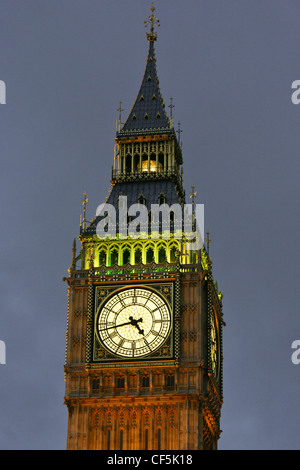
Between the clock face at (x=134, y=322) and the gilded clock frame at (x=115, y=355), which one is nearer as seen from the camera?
the gilded clock frame at (x=115, y=355)

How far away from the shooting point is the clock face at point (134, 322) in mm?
92000

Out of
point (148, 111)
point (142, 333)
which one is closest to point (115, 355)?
point (142, 333)

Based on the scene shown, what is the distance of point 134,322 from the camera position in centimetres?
9219

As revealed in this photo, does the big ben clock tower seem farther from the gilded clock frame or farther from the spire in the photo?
the spire

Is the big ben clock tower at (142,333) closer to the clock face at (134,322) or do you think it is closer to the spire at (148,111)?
the clock face at (134,322)

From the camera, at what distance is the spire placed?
333ft

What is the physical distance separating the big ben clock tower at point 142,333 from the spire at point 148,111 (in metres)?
4.85

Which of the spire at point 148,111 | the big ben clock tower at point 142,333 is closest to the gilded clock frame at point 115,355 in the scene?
the big ben clock tower at point 142,333

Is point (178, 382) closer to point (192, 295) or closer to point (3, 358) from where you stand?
point (192, 295)

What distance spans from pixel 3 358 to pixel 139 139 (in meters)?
17.5

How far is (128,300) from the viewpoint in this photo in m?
93.2

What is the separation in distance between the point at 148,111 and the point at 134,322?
16.2 metres
